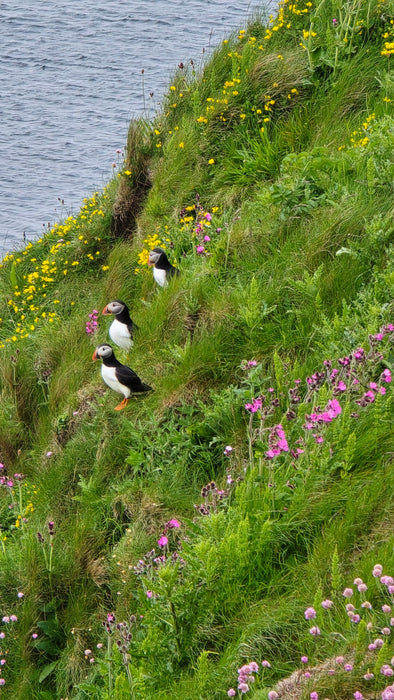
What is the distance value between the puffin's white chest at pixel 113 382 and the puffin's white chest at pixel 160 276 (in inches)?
49.2

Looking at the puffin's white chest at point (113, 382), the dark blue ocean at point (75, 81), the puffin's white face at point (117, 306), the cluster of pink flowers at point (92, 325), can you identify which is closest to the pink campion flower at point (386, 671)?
the puffin's white chest at point (113, 382)

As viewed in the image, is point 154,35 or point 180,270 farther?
point 154,35

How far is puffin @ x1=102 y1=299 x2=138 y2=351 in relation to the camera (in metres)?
6.64

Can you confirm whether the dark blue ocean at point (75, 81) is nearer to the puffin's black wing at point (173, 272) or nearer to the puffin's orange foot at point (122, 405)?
the puffin's black wing at point (173, 272)

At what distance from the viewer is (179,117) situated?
9.83 m

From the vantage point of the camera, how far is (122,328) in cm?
665

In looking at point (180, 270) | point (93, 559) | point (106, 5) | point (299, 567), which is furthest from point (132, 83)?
point (299, 567)

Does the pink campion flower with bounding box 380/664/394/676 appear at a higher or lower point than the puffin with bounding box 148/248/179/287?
higher

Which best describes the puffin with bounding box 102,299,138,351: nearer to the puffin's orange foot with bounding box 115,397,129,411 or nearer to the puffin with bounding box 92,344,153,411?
the puffin with bounding box 92,344,153,411

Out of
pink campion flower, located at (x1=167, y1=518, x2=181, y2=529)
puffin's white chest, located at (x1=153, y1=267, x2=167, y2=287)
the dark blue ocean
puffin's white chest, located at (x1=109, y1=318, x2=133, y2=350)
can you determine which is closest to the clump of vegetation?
pink campion flower, located at (x1=167, y1=518, x2=181, y2=529)

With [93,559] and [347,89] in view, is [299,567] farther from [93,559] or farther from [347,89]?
[347,89]

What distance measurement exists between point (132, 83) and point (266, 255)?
463 inches

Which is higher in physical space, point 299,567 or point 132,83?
point 299,567

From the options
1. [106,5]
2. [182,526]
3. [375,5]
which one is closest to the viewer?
[182,526]
